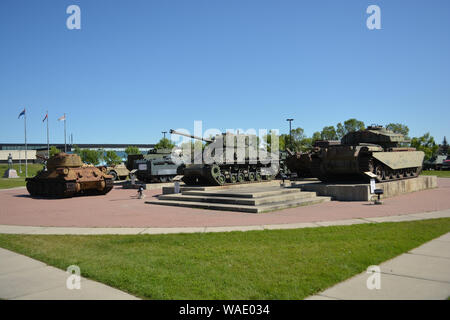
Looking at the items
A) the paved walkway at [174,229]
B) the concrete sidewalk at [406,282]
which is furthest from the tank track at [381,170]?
the concrete sidewalk at [406,282]

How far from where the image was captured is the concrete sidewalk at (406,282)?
14.6ft

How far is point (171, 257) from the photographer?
6.44 m

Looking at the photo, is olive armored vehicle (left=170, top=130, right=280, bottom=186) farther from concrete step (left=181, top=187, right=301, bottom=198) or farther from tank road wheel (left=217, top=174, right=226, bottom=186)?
concrete step (left=181, top=187, right=301, bottom=198)

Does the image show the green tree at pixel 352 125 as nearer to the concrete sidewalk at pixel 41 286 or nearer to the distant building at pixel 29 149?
the distant building at pixel 29 149

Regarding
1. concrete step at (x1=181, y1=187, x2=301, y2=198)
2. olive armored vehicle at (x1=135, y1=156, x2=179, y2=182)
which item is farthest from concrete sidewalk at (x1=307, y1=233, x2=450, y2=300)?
olive armored vehicle at (x1=135, y1=156, x2=179, y2=182)

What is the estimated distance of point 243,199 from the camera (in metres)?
13.8

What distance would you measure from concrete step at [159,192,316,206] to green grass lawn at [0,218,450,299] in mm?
4673

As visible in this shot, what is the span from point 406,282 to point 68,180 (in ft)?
58.4

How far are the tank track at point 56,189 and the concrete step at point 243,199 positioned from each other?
19.7 ft

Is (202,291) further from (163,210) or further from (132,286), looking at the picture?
(163,210)

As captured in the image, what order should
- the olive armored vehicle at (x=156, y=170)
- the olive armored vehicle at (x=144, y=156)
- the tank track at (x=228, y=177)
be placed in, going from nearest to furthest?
the tank track at (x=228, y=177) < the olive armored vehicle at (x=156, y=170) < the olive armored vehicle at (x=144, y=156)

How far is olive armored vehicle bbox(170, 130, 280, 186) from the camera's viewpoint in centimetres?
1920

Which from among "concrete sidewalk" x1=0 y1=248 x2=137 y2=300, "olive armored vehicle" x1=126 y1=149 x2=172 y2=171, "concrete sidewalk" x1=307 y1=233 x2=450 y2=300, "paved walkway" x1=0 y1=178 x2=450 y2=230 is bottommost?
"paved walkway" x1=0 y1=178 x2=450 y2=230

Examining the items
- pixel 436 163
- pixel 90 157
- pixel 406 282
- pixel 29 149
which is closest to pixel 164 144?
pixel 90 157
